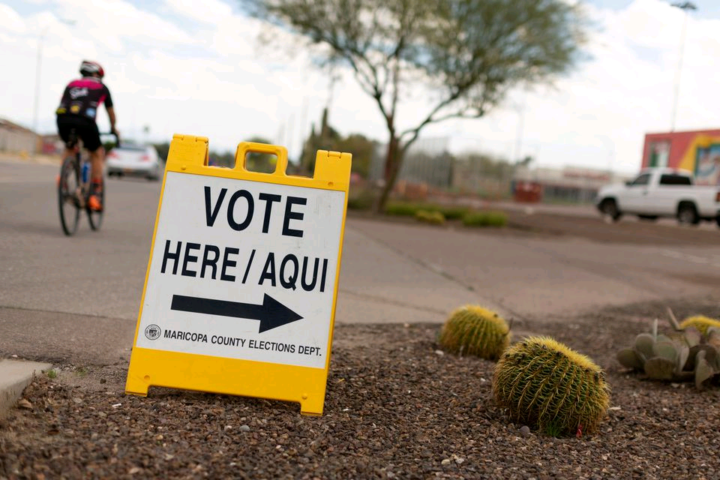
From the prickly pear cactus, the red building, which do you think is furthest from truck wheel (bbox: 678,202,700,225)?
the prickly pear cactus

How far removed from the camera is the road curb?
3514 mm

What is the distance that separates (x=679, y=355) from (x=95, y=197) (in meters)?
7.13

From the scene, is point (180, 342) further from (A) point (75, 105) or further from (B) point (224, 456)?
(A) point (75, 105)

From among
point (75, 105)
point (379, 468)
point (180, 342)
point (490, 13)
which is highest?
point (490, 13)

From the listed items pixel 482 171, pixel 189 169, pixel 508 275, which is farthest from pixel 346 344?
pixel 482 171

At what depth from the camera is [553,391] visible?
13.6ft

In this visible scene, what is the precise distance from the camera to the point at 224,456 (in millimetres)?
3262

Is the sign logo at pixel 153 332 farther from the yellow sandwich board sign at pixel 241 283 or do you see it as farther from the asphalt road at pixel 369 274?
the asphalt road at pixel 369 274

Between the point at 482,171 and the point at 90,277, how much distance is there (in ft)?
110

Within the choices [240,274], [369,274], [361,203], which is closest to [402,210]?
[361,203]

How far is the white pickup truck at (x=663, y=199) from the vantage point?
2820cm

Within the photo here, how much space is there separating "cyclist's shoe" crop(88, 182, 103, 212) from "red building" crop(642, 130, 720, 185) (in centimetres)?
3836

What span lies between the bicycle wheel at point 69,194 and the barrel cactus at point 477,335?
5.33 m

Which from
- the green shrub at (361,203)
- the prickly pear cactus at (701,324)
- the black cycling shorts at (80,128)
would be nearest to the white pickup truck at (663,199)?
the green shrub at (361,203)
